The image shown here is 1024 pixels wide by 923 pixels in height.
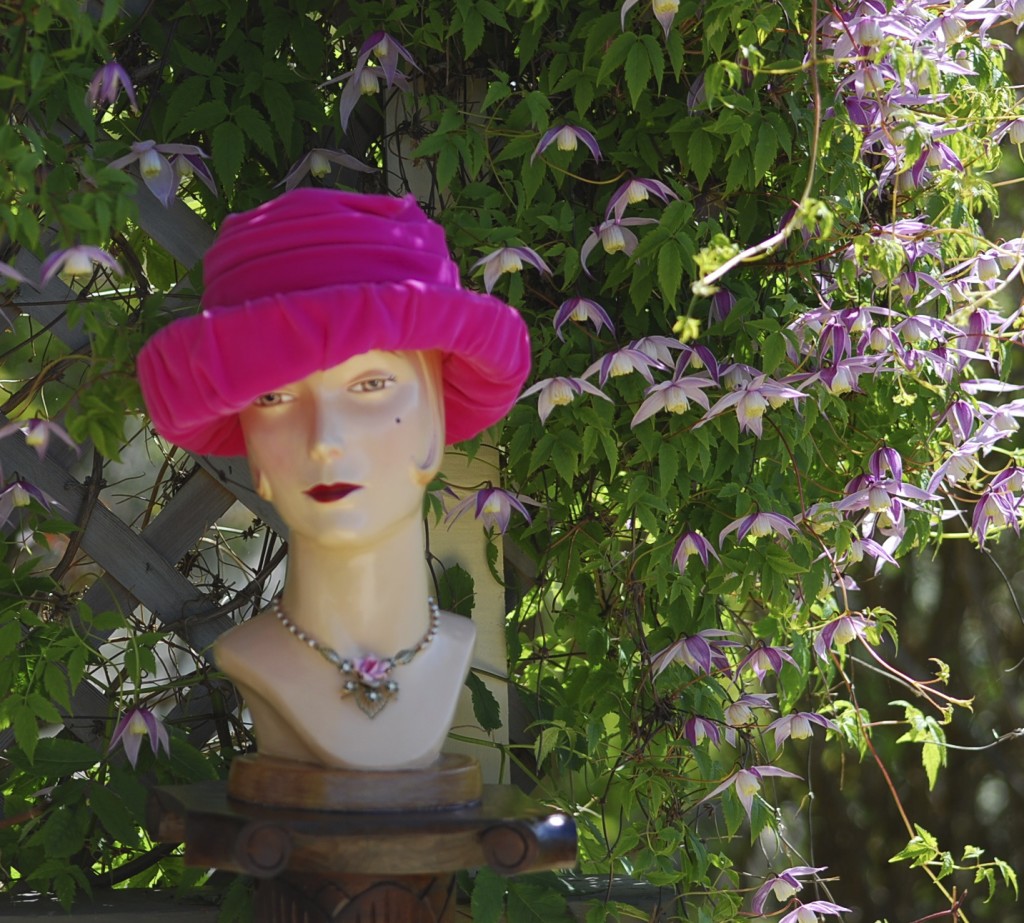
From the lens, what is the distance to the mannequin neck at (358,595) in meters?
1.51

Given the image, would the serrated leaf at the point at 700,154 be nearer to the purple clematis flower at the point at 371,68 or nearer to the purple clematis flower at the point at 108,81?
the purple clematis flower at the point at 371,68

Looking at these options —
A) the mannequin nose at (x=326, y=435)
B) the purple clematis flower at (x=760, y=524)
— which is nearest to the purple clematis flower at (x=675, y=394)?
the purple clematis flower at (x=760, y=524)

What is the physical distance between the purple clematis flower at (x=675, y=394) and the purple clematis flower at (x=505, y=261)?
0.72 ft

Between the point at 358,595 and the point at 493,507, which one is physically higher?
the point at 358,595

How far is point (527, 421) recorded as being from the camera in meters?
1.89

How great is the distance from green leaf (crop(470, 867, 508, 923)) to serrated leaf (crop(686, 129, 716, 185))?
969mm

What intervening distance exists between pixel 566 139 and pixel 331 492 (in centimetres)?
62

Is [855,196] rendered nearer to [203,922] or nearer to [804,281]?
[804,281]

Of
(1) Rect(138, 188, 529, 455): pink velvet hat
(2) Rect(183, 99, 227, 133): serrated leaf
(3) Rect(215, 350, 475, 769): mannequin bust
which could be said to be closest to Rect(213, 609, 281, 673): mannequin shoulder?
(3) Rect(215, 350, 475, 769): mannequin bust

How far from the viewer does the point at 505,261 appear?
5.72ft

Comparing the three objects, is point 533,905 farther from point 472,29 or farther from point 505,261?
point 472,29

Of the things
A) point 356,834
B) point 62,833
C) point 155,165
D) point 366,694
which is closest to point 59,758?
point 62,833

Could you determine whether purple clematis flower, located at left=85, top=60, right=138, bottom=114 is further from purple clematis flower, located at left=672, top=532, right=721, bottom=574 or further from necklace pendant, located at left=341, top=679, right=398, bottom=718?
purple clematis flower, located at left=672, top=532, right=721, bottom=574

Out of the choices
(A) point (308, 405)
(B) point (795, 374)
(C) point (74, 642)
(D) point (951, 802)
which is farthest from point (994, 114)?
(D) point (951, 802)
